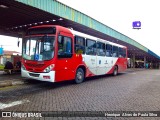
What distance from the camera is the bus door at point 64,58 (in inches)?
402

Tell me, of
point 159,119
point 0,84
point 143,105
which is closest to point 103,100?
point 143,105

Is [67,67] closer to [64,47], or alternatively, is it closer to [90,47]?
[64,47]

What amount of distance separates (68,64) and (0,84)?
3.74m

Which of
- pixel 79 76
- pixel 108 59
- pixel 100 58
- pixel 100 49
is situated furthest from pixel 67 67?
pixel 108 59

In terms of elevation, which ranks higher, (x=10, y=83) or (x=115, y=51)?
(x=115, y=51)

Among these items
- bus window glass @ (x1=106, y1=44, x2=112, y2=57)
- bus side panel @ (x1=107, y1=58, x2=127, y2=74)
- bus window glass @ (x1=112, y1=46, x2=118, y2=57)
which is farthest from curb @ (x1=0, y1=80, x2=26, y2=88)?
bus window glass @ (x1=112, y1=46, x2=118, y2=57)

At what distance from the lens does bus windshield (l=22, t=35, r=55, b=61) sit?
9992mm

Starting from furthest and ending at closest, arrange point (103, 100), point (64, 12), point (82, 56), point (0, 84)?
point (64, 12) < point (82, 56) < point (0, 84) < point (103, 100)

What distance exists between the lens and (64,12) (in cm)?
1449

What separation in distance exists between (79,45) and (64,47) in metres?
1.79

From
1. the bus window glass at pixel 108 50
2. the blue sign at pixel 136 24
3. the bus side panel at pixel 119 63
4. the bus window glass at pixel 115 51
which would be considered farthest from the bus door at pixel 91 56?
the blue sign at pixel 136 24

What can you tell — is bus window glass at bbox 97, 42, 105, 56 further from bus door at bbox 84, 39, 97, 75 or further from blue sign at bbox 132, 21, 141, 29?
blue sign at bbox 132, 21, 141, 29

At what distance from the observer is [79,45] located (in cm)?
1219

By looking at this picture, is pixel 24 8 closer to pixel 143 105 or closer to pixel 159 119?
pixel 143 105
